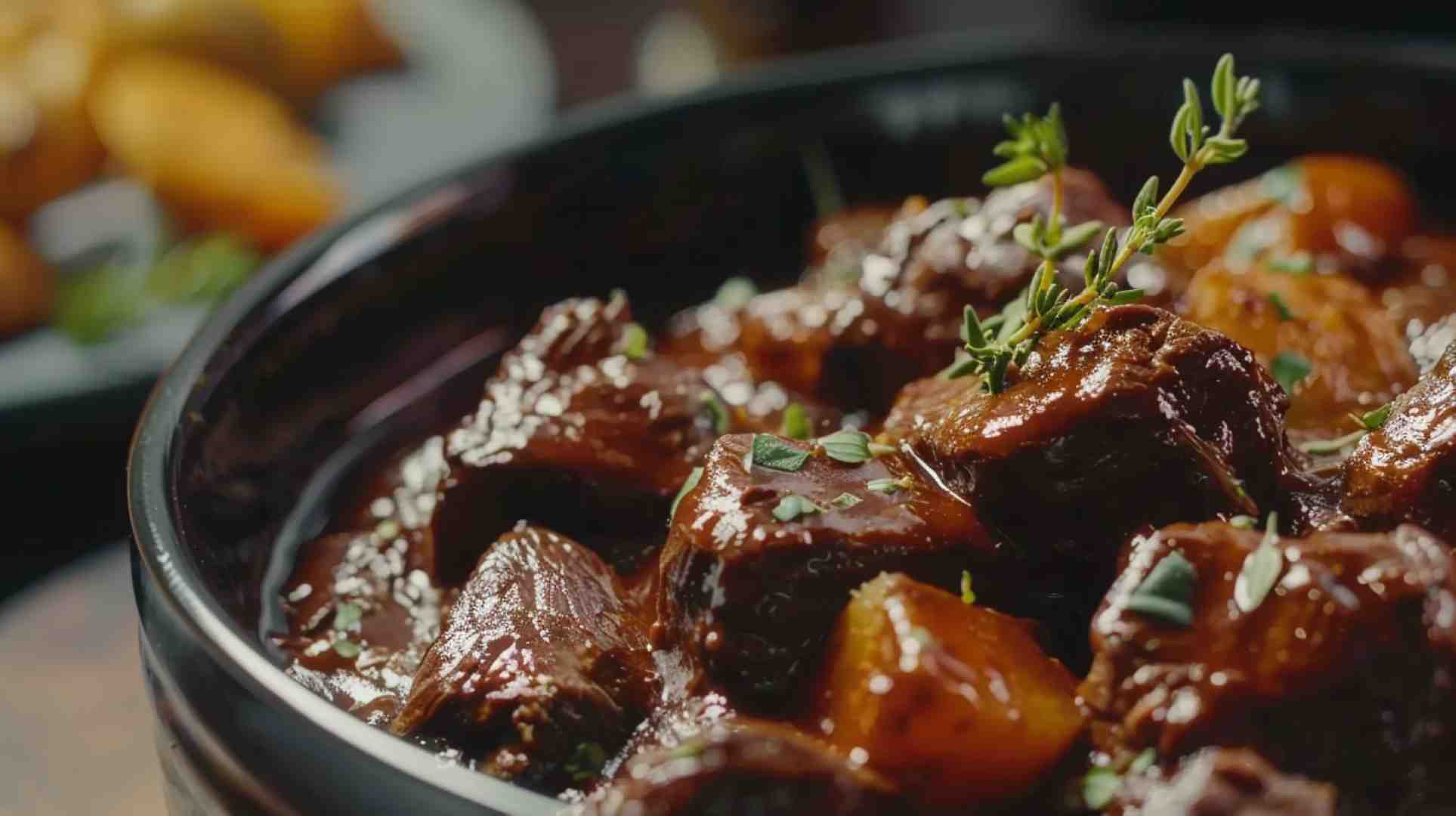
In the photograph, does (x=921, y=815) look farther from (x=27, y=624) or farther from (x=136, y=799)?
(x=27, y=624)

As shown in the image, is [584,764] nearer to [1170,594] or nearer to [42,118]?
[1170,594]

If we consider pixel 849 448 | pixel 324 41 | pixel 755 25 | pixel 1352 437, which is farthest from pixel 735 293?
pixel 755 25

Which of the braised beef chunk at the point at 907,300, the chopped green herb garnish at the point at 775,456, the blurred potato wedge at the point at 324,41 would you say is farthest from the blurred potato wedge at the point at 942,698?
the blurred potato wedge at the point at 324,41

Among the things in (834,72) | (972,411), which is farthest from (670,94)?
(972,411)

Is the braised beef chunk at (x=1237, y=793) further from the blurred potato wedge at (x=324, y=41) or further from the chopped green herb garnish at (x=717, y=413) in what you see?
the blurred potato wedge at (x=324, y=41)

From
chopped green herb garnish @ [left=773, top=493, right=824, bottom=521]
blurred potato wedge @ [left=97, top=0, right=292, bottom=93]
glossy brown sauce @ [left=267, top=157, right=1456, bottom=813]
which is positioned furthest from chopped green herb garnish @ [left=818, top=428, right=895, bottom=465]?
blurred potato wedge @ [left=97, top=0, right=292, bottom=93]

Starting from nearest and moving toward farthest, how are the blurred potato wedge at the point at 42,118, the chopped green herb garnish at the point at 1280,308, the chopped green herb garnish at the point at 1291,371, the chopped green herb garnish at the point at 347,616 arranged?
the chopped green herb garnish at the point at 347,616 < the chopped green herb garnish at the point at 1291,371 < the chopped green herb garnish at the point at 1280,308 < the blurred potato wedge at the point at 42,118
